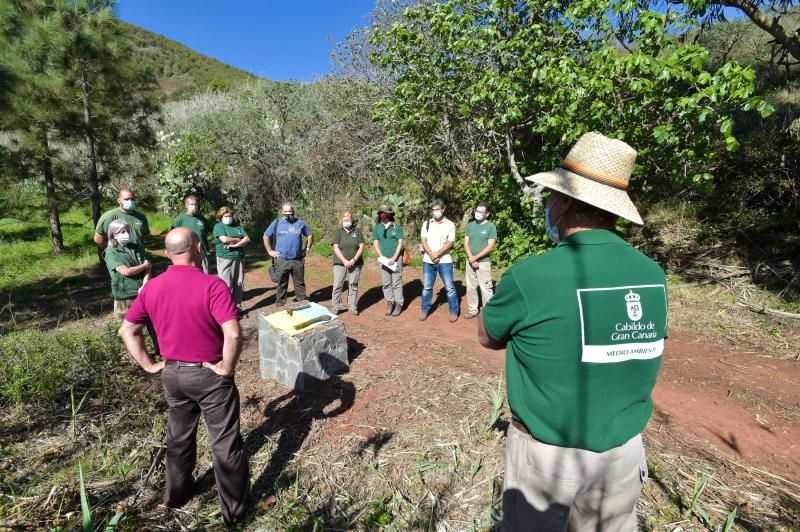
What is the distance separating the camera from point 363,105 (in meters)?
13.1

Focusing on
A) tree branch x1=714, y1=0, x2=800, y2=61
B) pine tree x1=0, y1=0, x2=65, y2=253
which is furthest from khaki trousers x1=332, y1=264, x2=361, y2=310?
pine tree x1=0, y1=0, x2=65, y2=253

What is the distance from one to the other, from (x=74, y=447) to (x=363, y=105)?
37.9 feet

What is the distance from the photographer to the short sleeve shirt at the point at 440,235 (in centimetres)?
684

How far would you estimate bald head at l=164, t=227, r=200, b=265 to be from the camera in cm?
→ 270

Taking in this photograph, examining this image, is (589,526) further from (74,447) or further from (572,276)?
(74,447)

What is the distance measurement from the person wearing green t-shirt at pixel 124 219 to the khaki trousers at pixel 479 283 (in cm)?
474

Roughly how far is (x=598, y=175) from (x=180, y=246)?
7.78 ft

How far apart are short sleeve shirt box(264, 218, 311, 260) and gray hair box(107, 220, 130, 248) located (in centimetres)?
223

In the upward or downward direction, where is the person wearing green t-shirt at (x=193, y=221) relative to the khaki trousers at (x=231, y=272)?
upward

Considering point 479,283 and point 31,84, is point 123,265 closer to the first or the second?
point 479,283

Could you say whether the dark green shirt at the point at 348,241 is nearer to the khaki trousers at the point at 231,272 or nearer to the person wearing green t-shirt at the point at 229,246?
the person wearing green t-shirt at the point at 229,246

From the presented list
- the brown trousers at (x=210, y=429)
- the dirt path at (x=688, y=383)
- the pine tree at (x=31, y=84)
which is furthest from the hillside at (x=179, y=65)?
the brown trousers at (x=210, y=429)

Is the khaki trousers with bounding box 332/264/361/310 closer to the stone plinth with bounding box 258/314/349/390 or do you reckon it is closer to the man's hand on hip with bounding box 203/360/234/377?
the stone plinth with bounding box 258/314/349/390

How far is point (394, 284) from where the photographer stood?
7336 millimetres
